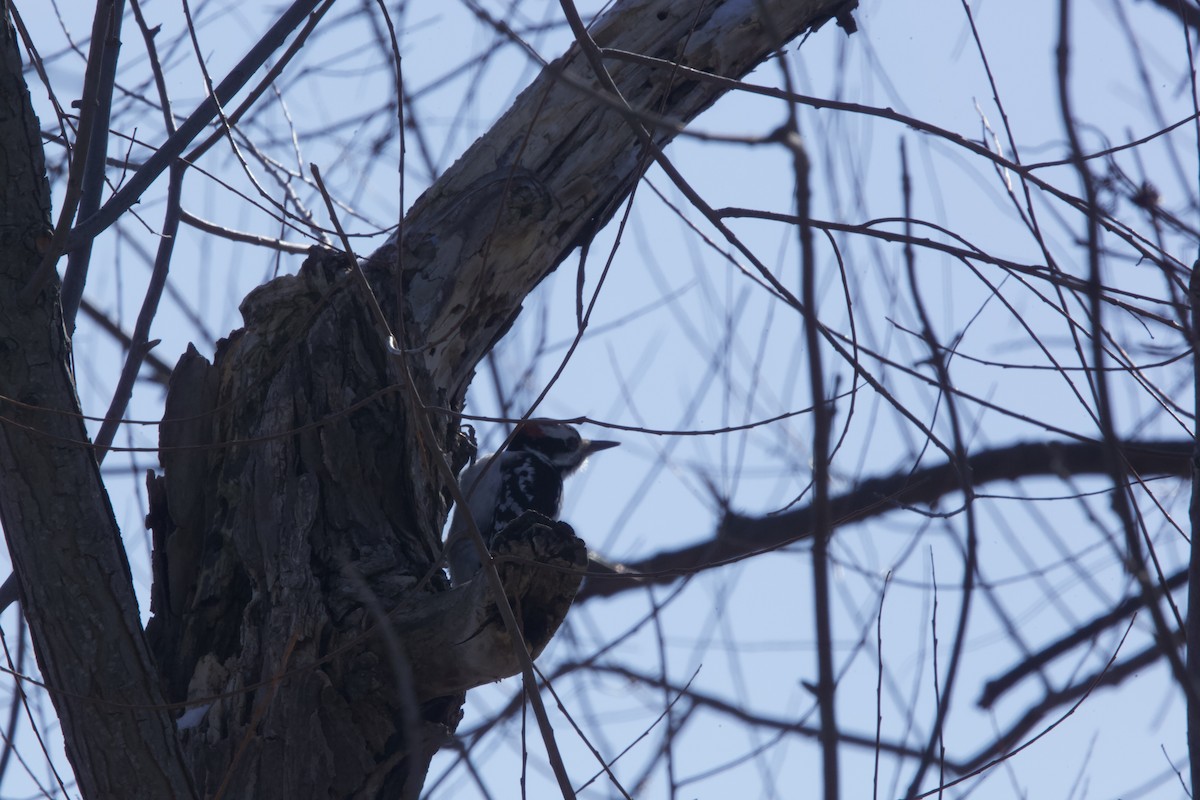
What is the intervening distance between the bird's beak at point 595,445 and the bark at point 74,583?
3371 millimetres

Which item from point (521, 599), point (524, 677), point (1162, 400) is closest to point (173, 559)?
point (521, 599)

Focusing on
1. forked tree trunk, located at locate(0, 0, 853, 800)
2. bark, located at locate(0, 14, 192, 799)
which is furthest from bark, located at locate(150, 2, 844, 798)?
bark, located at locate(0, 14, 192, 799)

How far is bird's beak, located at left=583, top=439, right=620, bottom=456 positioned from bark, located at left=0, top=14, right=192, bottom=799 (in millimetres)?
3371

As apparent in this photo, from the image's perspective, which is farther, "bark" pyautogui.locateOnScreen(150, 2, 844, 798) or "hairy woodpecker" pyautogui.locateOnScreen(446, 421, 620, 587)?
"hairy woodpecker" pyautogui.locateOnScreen(446, 421, 620, 587)

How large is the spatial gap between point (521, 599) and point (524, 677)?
0.91m

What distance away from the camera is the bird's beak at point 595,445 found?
5602mm

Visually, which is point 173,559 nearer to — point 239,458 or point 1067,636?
point 239,458

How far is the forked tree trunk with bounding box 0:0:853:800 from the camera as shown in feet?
8.11

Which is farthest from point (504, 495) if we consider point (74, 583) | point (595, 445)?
point (74, 583)

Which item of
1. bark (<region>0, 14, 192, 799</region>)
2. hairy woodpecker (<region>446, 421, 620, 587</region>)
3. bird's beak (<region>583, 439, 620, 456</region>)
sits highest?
bird's beak (<region>583, 439, 620, 456</region>)

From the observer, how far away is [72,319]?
8.52 ft

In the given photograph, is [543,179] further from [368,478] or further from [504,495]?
[504,495]

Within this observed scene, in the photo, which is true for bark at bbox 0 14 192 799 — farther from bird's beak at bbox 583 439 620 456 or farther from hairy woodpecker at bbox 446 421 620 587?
bird's beak at bbox 583 439 620 456

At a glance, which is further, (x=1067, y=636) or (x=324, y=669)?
(x=1067, y=636)
